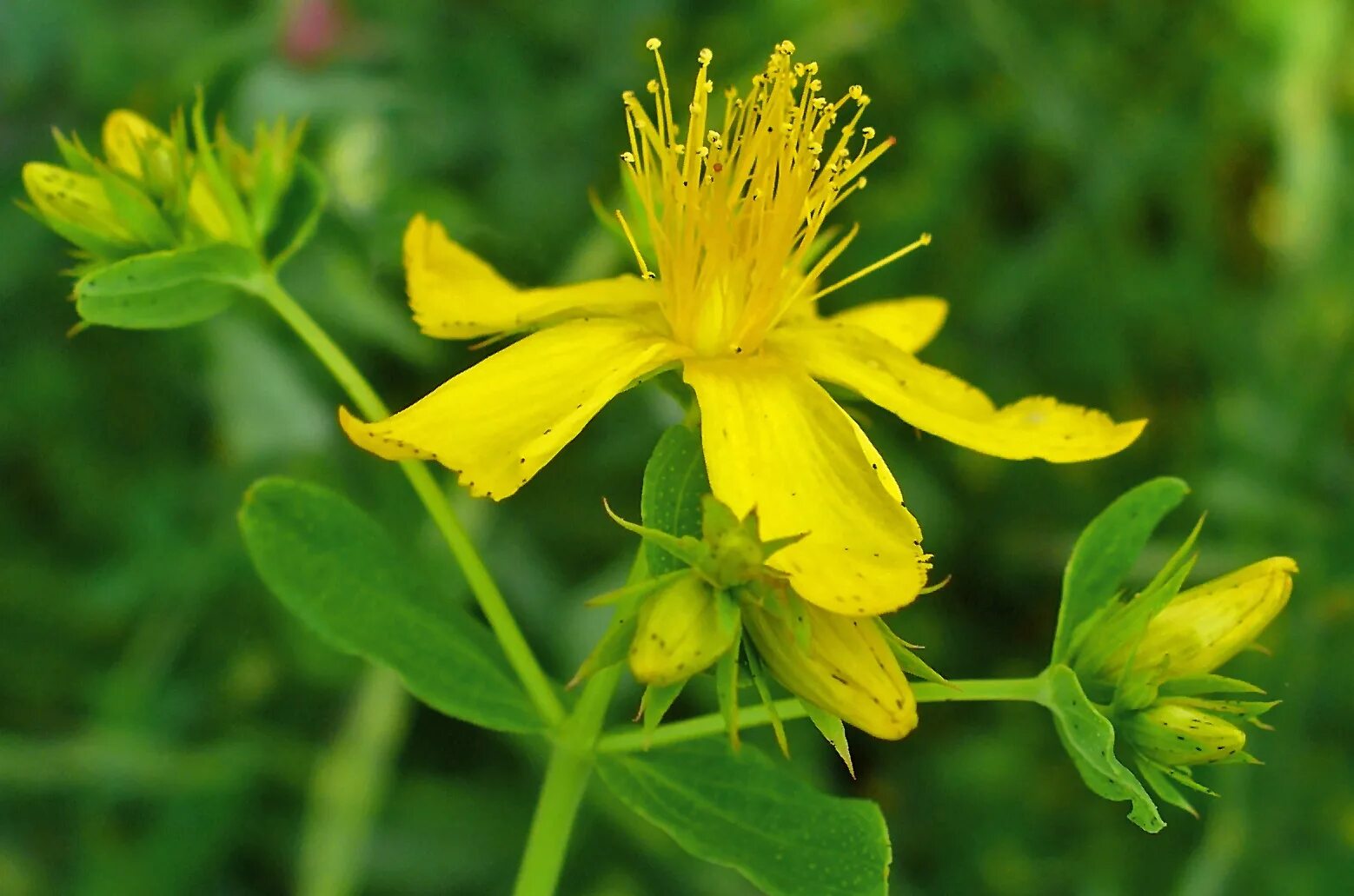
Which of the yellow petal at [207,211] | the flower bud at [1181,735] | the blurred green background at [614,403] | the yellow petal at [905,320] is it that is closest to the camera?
the flower bud at [1181,735]

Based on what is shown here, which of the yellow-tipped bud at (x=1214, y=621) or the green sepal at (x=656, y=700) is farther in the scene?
the yellow-tipped bud at (x=1214, y=621)

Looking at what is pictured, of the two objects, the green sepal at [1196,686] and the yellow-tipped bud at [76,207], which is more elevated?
the yellow-tipped bud at [76,207]

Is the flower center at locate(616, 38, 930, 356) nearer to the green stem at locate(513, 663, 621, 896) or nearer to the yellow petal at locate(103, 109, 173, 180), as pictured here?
the green stem at locate(513, 663, 621, 896)

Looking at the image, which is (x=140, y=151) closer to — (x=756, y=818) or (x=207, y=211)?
(x=207, y=211)

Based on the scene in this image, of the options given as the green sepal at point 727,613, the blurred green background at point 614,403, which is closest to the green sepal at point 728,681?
the green sepal at point 727,613

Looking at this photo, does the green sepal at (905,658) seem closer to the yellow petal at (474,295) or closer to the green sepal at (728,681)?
the green sepal at (728,681)

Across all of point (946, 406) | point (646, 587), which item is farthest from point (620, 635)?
point (946, 406)
